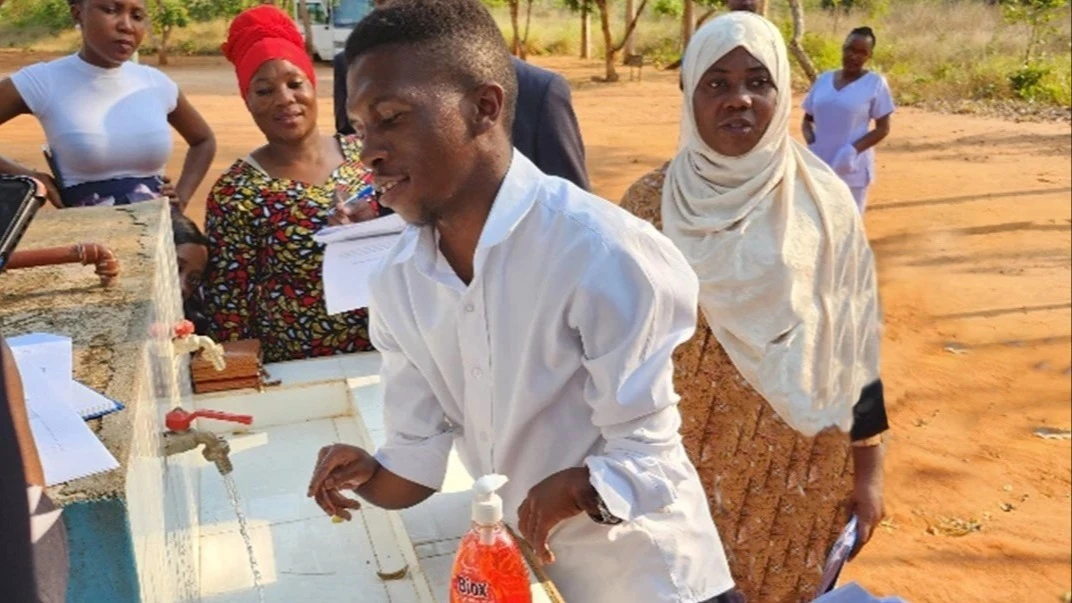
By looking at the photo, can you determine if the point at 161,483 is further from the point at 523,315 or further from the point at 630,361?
the point at 630,361

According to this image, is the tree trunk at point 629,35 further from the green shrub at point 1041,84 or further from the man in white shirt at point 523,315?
the man in white shirt at point 523,315

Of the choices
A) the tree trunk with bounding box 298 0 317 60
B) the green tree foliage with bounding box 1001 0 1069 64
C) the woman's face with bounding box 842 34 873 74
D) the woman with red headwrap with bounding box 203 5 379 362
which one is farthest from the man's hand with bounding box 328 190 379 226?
the tree trunk with bounding box 298 0 317 60

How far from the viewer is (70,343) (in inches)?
55.4

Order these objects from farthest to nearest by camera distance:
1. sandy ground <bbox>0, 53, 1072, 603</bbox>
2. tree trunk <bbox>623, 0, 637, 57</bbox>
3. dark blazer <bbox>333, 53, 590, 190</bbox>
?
tree trunk <bbox>623, 0, 637, 57</bbox>, sandy ground <bbox>0, 53, 1072, 603</bbox>, dark blazer <bbox>333, 53, 590, 190</bbox>

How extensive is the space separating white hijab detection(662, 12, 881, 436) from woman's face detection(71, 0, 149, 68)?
1654 mm

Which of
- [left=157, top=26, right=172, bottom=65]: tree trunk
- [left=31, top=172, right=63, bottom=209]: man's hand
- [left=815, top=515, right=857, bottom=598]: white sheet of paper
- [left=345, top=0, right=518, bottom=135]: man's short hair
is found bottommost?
[left=157, top=26, right=172, bottom=65]: tree trunk

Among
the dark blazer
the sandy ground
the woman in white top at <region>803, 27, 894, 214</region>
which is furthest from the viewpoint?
the woman in white top at <region>803, 27, 894, 214</region>

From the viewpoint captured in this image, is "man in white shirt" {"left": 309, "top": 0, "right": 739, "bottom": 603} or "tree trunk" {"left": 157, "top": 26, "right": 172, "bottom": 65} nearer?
"man in white shirt" {"left": 309, "top": 0, "right": 739, "bottom": 603}

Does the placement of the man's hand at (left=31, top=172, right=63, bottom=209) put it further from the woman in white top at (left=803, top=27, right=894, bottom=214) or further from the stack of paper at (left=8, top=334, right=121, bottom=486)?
the woman in white top at (left=803, top=27, right=894, bottom=214)

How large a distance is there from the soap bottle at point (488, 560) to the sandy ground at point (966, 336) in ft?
1.97

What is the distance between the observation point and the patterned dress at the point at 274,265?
2625 millimetres

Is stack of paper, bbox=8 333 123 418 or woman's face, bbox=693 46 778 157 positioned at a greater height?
woman's face, bbox=693 46 778 157

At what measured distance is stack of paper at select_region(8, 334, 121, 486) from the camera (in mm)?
1043

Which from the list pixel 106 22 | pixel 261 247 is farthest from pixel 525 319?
pixel 106 22
